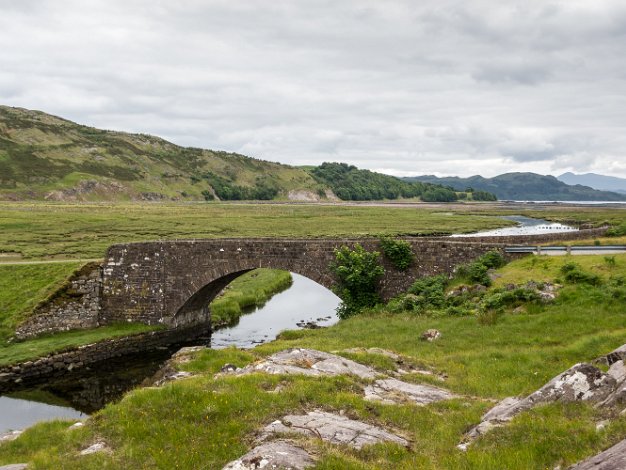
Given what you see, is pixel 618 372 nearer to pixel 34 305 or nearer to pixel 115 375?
pixel 115 375

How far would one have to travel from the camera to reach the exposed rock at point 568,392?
40.4ft

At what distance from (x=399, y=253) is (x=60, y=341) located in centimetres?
2412

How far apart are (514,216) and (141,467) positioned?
150m

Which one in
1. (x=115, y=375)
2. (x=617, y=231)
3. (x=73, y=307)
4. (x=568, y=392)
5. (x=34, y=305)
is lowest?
(x=115, y=375)

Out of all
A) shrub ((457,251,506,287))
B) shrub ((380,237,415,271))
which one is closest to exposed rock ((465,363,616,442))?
shrub ((457,251,506,287))

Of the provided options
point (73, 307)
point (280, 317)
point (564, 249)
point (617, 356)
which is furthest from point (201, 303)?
point (617, 356)

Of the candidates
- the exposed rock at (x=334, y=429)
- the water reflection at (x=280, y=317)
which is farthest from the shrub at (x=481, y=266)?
the exposed rock at (x=334, y=429)

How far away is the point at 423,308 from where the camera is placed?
31859mm

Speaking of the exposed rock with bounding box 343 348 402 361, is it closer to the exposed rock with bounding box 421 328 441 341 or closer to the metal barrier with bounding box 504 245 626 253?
the exposed rock with bounding box 421 328 441 341

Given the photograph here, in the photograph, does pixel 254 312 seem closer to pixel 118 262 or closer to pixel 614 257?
pixel 118 262

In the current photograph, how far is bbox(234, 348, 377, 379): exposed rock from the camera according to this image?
59.8ft

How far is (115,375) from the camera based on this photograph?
35375 millimetres

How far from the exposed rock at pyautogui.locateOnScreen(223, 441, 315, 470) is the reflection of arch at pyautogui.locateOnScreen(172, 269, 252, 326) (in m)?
29.5

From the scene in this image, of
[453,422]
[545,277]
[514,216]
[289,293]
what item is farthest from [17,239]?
[514,216]
